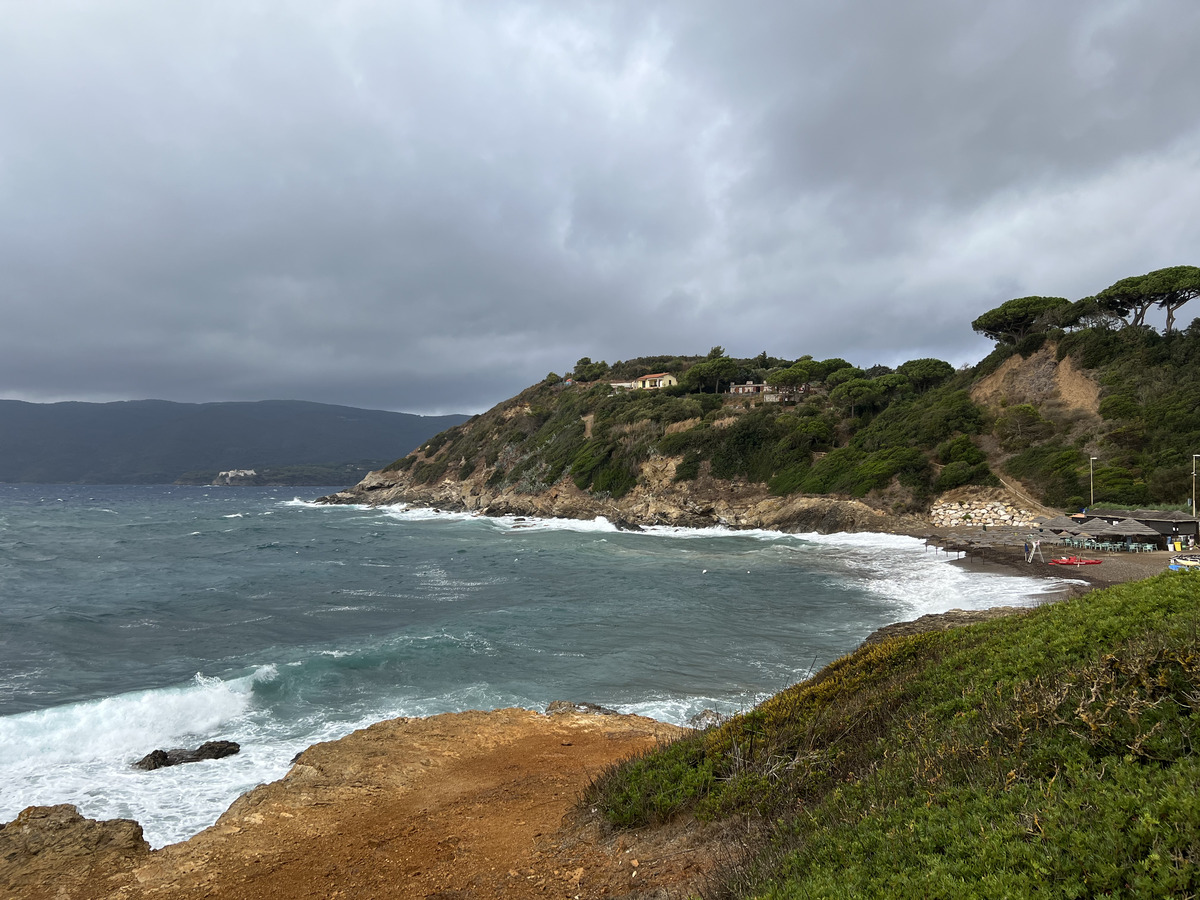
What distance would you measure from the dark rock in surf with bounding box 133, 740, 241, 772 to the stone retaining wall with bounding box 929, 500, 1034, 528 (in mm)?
45858

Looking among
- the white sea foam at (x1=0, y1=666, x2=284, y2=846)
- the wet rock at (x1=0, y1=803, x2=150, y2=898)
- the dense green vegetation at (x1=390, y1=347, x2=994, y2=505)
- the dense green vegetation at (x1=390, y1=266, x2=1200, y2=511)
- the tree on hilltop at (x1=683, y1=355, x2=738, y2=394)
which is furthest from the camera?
the tree on hilltop at (x1=683, y1=355, x2=738, y2=394)

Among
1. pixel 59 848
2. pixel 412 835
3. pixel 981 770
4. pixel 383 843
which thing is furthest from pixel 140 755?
pixel 981 770

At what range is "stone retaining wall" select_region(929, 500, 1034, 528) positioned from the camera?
42.0m

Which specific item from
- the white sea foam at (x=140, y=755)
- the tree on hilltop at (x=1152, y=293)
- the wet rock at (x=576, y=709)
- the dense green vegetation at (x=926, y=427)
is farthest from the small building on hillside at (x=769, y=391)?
the white sea foam at (x=140, y=755)

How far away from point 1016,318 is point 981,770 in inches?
2732

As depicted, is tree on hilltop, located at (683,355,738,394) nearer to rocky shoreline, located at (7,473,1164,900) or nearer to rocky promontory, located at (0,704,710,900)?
rocky shoreline, located at (7,473,1164,900)

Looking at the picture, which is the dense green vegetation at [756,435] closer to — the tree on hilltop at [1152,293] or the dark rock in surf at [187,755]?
the tree on hilltop at [1152,293]

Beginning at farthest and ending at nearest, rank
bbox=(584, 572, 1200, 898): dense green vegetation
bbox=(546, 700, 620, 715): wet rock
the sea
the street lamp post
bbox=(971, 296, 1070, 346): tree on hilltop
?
bbox=(971, 296, 1070, 346): tree on hilltop, the street lamp post, bbox=(546, 700, 620, 715): wet rock, the sea, bbox=(584, 572, 1200, 898): dense green vegetation

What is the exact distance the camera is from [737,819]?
609cm

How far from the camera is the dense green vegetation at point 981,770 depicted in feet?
11.6

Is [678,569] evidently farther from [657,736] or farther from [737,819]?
[737,819]

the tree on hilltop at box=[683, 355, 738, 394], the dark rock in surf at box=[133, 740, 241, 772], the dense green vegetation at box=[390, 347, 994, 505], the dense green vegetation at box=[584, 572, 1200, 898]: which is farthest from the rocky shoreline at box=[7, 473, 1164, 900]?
the tree on hilltop at box=[683, 355, 738, 394]

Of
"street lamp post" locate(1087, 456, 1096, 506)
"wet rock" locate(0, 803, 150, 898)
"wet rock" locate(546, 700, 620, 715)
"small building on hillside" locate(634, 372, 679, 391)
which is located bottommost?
"wet rock" locate(546, 700, 620, 715)

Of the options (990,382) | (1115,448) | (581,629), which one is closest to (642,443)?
(990,382)
